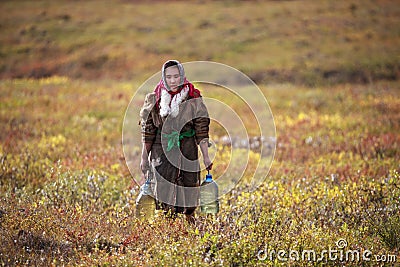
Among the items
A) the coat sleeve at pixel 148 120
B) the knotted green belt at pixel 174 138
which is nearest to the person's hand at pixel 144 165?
the coat sleeve at pixel 148 120

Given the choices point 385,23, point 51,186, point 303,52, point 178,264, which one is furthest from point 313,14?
point 178,264

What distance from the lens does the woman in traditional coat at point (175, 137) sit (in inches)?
233

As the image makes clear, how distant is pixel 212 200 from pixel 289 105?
35.5 feet

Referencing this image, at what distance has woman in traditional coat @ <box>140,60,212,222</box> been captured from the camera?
592 cm

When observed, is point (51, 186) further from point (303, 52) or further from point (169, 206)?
point (303, 52)

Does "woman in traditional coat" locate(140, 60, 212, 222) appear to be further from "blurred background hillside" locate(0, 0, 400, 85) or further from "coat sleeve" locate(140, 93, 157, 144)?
"blurred background hillside" locate(0, 0, 400, 85)

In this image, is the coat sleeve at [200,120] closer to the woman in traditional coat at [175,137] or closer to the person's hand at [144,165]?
the woman in traditional coat at [175,137]

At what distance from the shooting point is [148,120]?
19.8 feet

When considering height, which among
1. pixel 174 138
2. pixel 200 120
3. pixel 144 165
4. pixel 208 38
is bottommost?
pixel 144 165

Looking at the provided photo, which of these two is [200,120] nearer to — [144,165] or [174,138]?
[174,138]

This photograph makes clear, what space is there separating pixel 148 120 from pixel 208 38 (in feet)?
82.0

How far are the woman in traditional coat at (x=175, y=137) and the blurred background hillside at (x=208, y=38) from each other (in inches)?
654

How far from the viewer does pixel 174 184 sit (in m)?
6.09

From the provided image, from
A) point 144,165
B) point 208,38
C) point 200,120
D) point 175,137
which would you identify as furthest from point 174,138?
point 208,38
